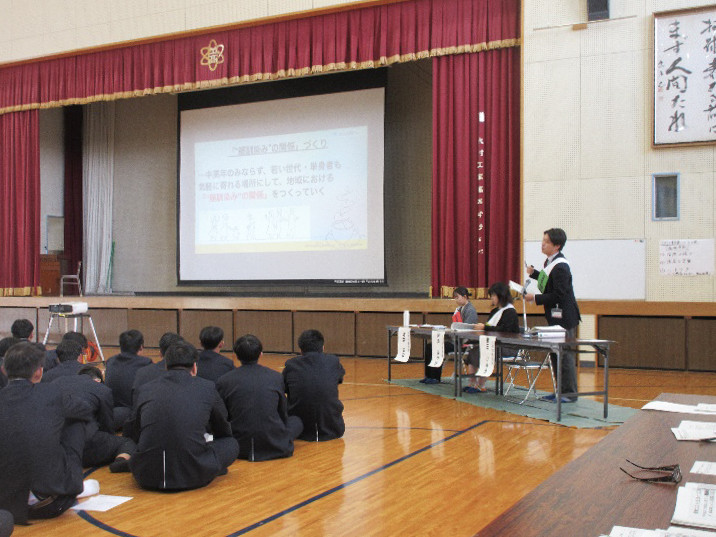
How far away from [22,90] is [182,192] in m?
3.36

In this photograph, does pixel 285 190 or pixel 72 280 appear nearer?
pixel 285 190

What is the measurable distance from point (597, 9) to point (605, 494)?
778cm

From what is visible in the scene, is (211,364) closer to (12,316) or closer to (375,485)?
(375,485)

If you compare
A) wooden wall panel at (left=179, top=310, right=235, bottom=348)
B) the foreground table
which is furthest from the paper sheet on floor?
wooden wall panel at (left=179, top=310, right=235, bottom=348)

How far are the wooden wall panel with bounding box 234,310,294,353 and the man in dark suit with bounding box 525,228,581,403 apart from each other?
487cm

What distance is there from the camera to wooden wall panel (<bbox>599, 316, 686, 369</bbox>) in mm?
7926

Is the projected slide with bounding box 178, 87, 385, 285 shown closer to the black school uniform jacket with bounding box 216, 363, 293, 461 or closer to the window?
the window

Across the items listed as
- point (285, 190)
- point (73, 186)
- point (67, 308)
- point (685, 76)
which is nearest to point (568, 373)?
point (685, 76)

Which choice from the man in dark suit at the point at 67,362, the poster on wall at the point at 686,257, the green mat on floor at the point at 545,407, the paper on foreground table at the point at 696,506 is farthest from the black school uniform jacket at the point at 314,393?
the poster on wall at the point at 686,257

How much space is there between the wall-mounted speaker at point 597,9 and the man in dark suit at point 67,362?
6.82m

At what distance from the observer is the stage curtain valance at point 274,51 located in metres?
9.00

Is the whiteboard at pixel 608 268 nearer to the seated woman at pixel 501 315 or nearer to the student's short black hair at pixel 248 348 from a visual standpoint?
the seated woman at pixel 501 315

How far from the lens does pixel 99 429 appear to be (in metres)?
4.18

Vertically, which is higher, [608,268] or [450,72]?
[450,72]
